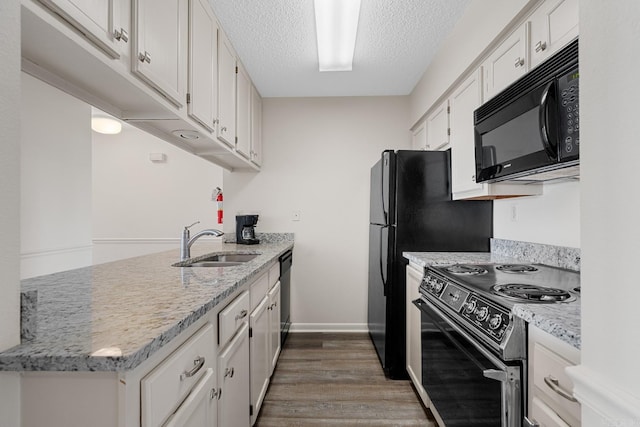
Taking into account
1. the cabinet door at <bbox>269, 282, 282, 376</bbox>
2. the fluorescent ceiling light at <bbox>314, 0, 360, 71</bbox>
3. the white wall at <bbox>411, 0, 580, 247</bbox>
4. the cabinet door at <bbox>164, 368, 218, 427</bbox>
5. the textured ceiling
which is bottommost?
→ the cabinet door at <bbox>269, 282, 282, 376</bbox>

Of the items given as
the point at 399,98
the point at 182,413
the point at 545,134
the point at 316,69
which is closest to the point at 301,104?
the point at 316,69

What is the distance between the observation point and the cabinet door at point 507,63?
1.51m

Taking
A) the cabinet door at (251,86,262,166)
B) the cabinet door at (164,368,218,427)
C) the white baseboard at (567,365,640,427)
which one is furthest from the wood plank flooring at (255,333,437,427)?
the cabinet door at (251,86,262,166)

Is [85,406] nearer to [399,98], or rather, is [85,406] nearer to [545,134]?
[545,134]

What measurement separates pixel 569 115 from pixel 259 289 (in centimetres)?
164

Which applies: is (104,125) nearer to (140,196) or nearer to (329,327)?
(140,196)

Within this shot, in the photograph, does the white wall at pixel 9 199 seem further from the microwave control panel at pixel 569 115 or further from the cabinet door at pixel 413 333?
the cabinet door at pixel 413 333

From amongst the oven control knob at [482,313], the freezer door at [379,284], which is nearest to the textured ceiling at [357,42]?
the freezer door at [379,284]

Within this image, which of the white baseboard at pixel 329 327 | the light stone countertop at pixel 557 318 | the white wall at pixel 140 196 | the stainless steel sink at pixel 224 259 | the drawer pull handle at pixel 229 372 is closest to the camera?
the light stone countertop at pixel 557 318

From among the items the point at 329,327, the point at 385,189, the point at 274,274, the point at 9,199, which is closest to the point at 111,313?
the point at 9,199

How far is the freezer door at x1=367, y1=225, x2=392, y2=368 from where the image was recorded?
235 cm

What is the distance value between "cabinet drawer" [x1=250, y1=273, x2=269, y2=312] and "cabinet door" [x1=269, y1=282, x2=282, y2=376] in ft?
0.57

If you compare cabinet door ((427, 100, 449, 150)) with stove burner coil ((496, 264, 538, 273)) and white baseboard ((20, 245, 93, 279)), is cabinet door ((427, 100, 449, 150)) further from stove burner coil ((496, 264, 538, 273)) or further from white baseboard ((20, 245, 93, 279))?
white baseboard ((20, 245, 93, 279))

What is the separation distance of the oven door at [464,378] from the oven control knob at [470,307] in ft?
0.31
